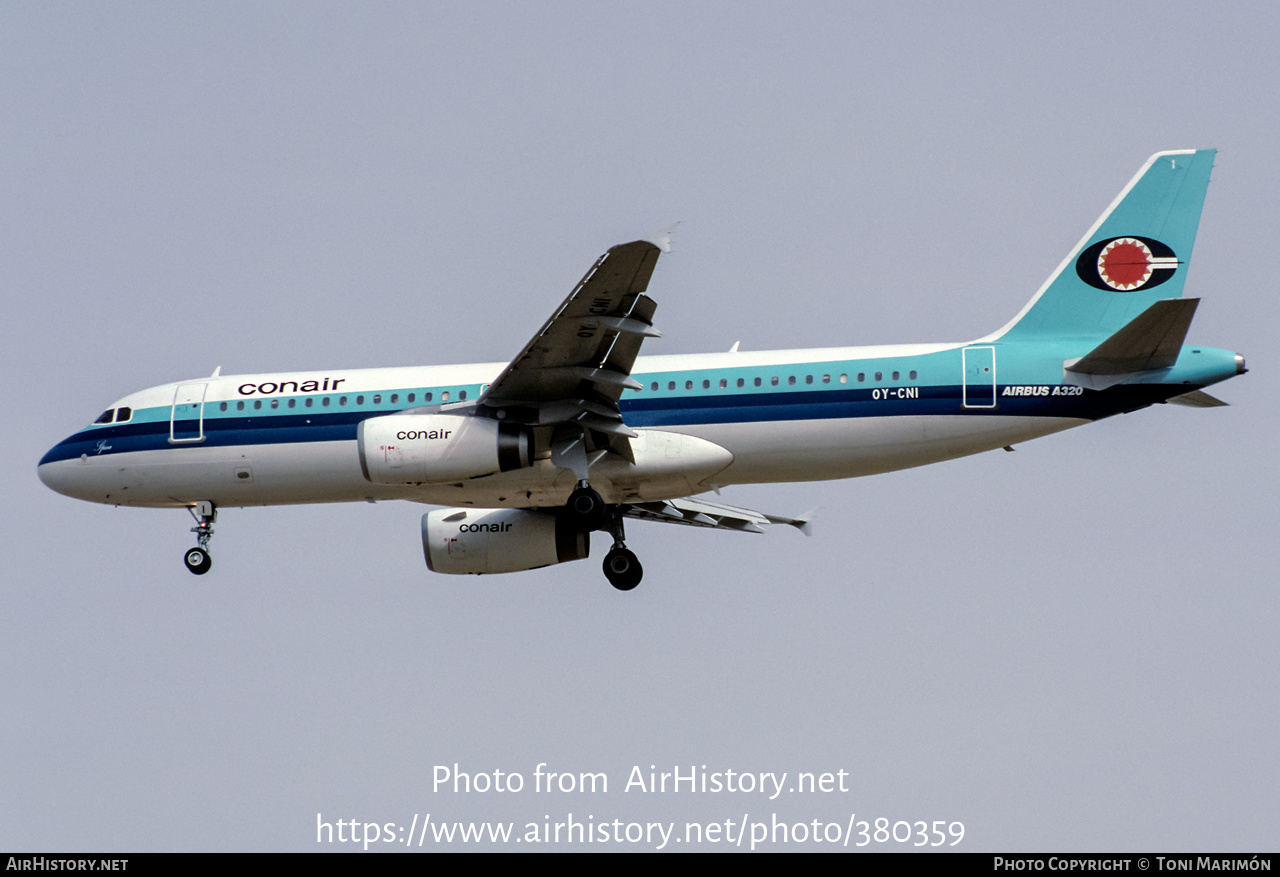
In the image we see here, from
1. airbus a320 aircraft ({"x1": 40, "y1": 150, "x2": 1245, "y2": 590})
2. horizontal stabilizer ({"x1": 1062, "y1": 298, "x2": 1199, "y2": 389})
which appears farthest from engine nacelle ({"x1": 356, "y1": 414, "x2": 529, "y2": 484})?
horizontal stabilizer ({"x1": 1062, "y1": 298, "x2": 1199, "y2": 389})

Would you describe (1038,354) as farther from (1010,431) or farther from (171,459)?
(171,459)

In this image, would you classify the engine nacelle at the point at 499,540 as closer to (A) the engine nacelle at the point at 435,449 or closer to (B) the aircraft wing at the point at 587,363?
(B) the aircraft wing at the point at 587,363

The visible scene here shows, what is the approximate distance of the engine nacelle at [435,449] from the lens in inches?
1027

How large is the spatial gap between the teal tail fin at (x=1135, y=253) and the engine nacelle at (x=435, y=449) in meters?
9.07

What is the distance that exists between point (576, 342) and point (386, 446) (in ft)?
11.5

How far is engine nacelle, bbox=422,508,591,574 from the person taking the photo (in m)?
30.6

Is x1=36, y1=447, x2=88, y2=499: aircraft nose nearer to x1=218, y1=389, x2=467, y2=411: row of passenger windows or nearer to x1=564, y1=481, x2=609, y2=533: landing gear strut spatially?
x1=218, y1=389, x2=467, y2=411: row of passenger windows

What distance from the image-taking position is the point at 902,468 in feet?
92.2

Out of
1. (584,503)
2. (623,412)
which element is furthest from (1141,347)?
(584,503)

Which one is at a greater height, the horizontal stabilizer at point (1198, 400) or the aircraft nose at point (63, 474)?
the aircraft nose at point (63, 474)

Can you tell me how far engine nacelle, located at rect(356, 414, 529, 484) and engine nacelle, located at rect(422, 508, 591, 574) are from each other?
4225 mm

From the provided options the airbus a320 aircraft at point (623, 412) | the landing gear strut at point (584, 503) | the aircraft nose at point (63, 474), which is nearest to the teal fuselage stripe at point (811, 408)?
the airbus a320 aircraft at point (623, 412)
